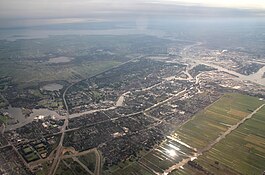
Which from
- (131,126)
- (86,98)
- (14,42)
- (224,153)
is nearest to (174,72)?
(86,98)

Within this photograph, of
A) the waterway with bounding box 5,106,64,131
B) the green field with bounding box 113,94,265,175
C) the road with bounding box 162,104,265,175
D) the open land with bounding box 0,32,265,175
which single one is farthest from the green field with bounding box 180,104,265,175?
the waterway with bounding box 5,106,64,131

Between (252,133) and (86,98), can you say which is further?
(86,98)

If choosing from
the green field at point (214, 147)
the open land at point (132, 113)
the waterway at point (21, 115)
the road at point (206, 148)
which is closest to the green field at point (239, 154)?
the green field at point (214, 147)

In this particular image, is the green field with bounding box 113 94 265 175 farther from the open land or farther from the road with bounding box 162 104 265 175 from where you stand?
the road with bounding box 162 104 265 175

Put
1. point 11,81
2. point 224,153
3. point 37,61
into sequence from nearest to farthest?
point 224,153, point 11,81, point 37,61

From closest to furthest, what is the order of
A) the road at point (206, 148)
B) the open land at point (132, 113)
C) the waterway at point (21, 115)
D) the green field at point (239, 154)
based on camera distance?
the road at point (206, 148) → the green field at point (239, 154) → the open land at point (132, 113) → the waterway at point (21, 115)

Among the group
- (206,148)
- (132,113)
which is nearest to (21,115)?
(132,113)

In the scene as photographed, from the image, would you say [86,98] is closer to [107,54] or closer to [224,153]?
[224,153]

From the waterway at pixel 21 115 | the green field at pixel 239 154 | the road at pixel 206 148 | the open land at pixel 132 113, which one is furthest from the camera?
the waterway at pixel 21 115

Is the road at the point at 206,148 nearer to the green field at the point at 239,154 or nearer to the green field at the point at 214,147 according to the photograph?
the green field at the point at 214,147
